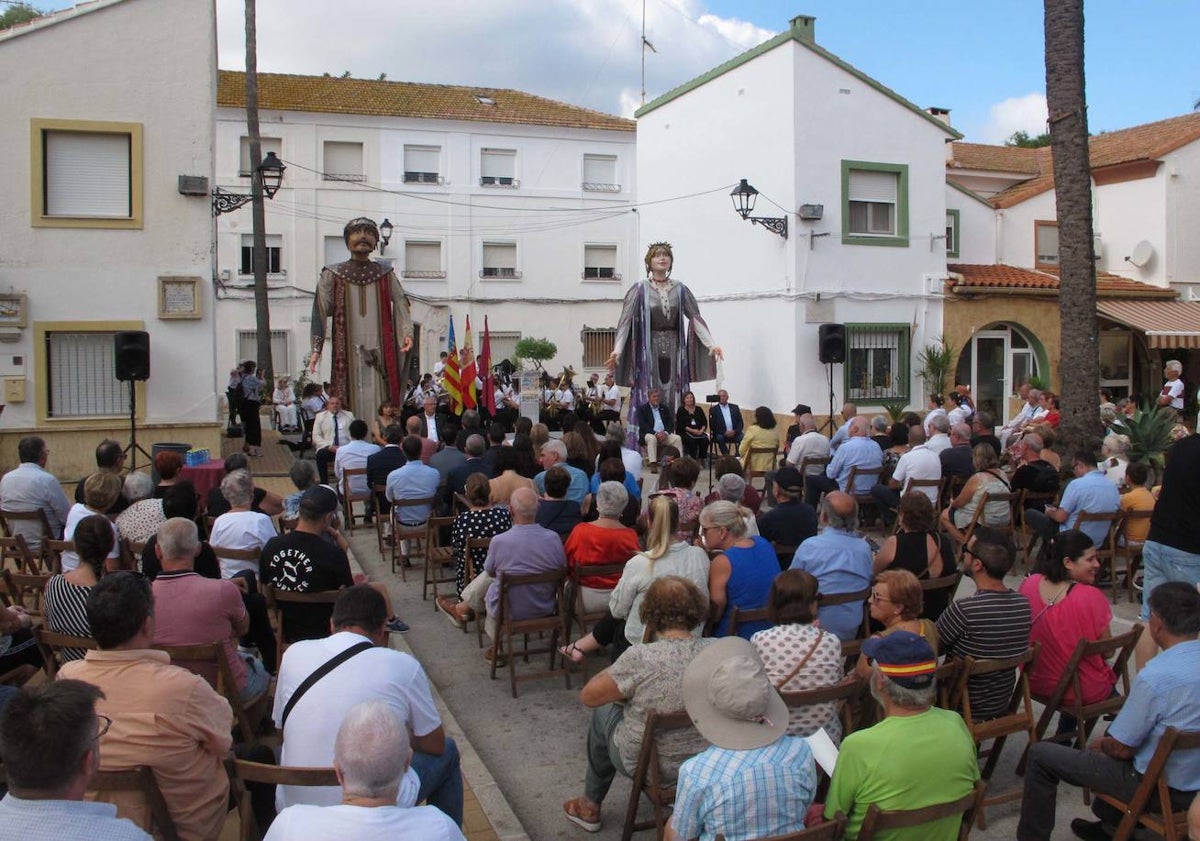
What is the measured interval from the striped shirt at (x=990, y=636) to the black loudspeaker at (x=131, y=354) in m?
10.9

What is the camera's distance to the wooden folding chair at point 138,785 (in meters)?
3.11

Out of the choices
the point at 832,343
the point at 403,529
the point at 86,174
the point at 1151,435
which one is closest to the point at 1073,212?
the point at 1151,435

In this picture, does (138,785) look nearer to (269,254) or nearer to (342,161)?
(269,254)

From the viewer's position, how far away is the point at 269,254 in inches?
1144

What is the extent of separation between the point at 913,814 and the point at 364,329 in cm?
1114

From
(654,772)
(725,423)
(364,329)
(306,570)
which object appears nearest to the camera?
(654,772)

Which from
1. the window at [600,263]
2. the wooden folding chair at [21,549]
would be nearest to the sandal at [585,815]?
the wooden folding chair at [21,549]

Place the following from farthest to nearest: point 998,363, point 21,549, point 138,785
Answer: point 998,363
point 21,549
point 138,785

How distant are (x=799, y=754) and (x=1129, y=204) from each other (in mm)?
22072

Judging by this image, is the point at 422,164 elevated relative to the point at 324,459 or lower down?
elevated

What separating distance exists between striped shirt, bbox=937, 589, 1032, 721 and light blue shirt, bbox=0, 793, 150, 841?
132 inches

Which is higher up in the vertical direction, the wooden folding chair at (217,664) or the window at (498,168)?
the window at (498,168)

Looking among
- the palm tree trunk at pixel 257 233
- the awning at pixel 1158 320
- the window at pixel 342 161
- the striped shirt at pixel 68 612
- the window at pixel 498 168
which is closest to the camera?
the striped shirt at pixel 68 612

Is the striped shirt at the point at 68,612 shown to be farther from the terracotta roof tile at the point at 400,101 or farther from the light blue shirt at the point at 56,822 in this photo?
the terracotta roof tile at the point at 400,101
